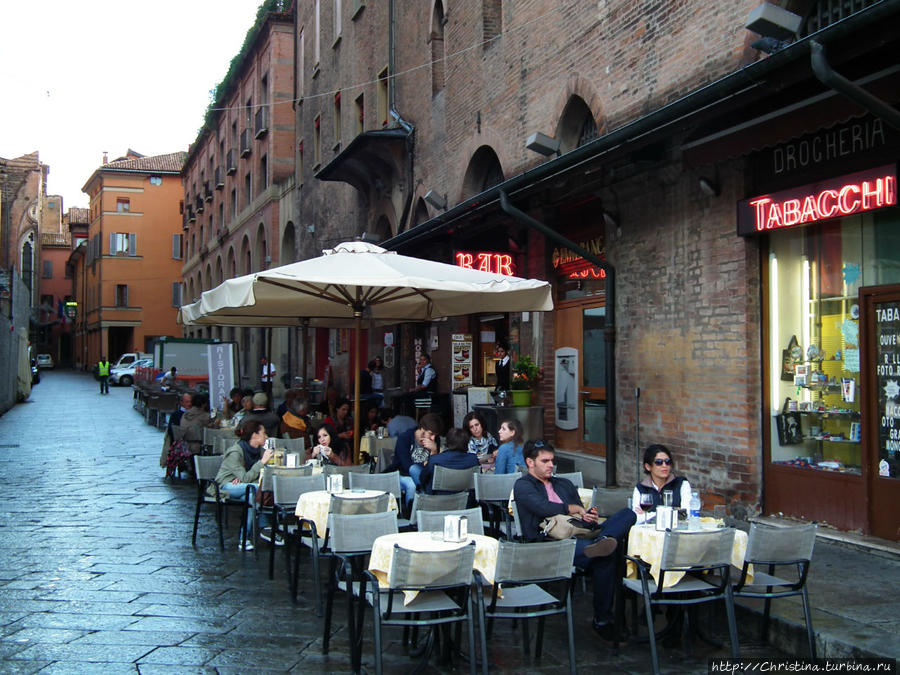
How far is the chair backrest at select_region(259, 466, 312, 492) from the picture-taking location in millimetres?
7559

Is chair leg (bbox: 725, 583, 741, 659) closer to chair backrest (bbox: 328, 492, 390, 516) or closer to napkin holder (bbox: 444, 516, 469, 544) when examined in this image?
napkin holder (bbox: 444, 516, 469, 544)

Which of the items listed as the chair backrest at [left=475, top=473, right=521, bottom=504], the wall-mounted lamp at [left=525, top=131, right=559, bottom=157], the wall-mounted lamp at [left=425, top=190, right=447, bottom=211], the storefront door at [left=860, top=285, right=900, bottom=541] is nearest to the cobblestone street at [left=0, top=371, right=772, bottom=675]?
the chair backrest at [left=475, top=473, right=521, bottom=504]

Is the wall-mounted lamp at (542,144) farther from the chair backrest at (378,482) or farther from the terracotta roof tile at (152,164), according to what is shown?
the terracotta roof tile at (152,164)

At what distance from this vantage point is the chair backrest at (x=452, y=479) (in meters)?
7.72

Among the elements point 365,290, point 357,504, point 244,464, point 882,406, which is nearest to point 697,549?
point 357,504

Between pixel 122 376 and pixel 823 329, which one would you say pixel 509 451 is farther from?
pixel 122 376

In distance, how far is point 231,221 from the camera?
38.2 metres

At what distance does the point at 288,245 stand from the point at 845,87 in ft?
82.1

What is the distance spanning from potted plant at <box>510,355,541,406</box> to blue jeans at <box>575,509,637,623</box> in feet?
20.6

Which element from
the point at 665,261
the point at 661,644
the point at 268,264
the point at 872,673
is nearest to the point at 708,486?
the point at 665,261

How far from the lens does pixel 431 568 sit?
181 inches

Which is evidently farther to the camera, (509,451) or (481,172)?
(481,172)

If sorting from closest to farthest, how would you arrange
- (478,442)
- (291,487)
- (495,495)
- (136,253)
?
(291,487), (495,495), (478,442), (136,253)

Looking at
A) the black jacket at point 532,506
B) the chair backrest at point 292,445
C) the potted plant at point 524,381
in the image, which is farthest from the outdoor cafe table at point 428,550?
the potted plant at point 524,381
